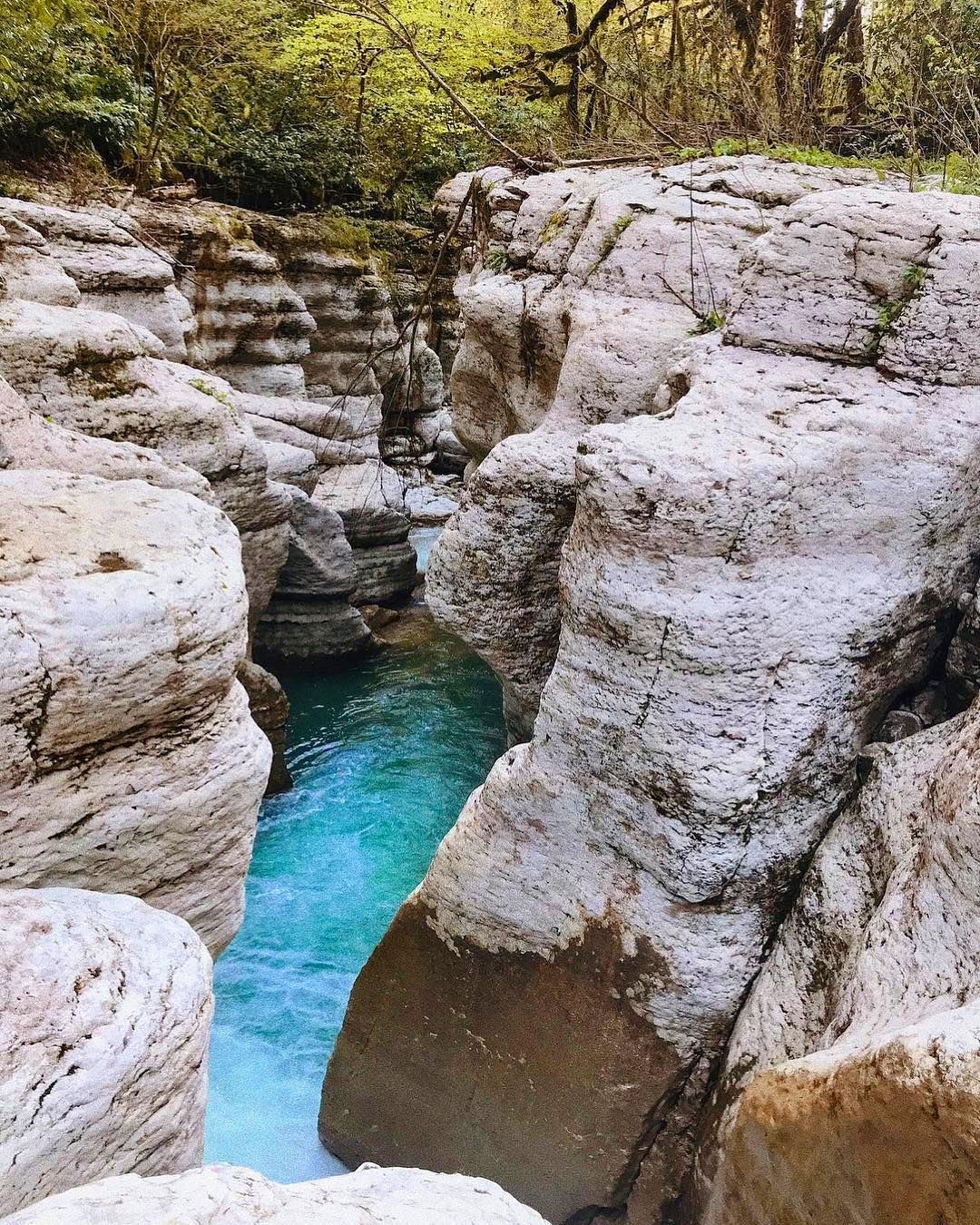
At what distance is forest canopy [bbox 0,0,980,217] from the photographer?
21.6 feet

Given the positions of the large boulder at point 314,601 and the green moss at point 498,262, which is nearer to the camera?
the green moss at point 498,262

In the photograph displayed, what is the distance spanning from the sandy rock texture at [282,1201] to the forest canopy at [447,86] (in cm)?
537

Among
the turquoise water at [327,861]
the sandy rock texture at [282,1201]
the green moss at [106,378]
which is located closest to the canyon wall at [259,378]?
the green moss at [106,378]

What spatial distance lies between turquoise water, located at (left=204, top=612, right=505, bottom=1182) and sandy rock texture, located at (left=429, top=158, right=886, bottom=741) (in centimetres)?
236

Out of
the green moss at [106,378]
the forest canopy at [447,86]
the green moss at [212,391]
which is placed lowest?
the green moss at [212,391]

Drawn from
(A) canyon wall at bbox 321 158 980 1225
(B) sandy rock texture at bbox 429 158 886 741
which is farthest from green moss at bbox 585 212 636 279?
(A) canyon wall at bbox 321 158 980 1225

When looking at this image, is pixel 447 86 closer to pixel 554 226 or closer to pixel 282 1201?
pixel 554 226

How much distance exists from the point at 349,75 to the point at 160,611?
13.1 meters

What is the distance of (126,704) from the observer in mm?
3104

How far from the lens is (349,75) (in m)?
13.7

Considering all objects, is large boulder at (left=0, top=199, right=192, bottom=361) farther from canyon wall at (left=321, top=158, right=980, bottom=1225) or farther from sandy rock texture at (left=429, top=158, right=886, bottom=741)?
canyon wall at (left=321, top=158, right=980, bottom=1225)

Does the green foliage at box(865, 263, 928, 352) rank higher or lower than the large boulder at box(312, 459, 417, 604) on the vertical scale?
higher

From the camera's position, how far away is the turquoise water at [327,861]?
5.77m

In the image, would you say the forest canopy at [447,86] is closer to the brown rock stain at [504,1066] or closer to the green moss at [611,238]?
the green moss at [611,238]
